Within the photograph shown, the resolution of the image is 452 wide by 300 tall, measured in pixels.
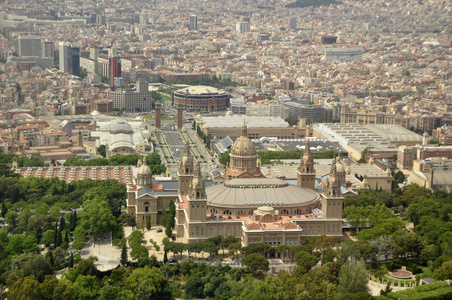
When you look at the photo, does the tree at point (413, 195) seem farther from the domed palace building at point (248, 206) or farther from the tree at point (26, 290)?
the tree at point (26, 290)

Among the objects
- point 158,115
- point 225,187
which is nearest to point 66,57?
point 158,115


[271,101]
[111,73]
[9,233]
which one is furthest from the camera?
[111,73]

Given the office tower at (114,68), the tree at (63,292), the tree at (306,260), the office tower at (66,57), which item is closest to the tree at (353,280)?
the tree at (306,260)

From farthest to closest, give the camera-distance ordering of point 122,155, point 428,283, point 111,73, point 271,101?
point 111,73 → point 271,101 → point 122,155 → point 428,283

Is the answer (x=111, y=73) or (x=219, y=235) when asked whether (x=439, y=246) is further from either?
(x=111, y=73)

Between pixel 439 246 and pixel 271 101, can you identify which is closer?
pixel 439 246

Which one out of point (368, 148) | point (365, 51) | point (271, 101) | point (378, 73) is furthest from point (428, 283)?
point (365, 51)

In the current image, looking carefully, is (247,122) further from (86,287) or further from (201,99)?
(86,287)
